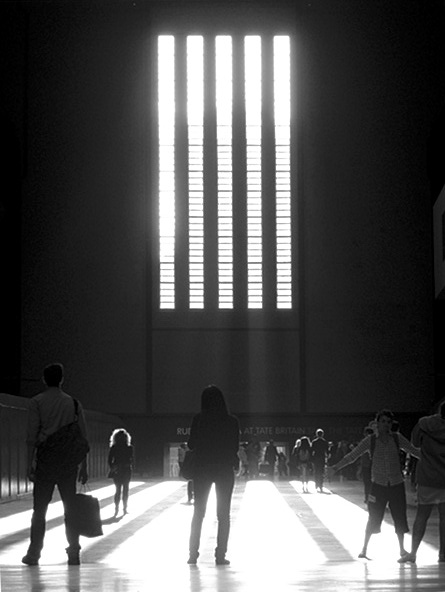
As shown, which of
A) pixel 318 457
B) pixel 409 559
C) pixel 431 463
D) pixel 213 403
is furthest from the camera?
pixel 318 457

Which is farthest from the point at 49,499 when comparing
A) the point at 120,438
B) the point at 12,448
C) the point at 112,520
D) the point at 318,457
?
the point at 318,457

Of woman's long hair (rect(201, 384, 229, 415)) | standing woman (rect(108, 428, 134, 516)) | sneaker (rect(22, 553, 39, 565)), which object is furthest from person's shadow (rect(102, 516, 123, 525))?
sneaker (rect(22, 553, 39, 565))

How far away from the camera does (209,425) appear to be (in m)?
10.9

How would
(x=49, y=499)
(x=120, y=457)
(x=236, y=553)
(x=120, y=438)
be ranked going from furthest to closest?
(x=120, y=438)
(x=120, y=457)
(x=236, y=553)
(x=49, y=499)

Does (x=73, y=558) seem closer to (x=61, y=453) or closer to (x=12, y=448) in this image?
(x=61, y=453)

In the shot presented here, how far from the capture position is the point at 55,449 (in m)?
10.0

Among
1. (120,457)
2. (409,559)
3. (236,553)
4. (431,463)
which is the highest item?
(431,463)

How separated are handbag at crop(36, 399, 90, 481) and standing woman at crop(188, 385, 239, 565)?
3.62ft

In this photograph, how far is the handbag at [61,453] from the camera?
9.98 metres

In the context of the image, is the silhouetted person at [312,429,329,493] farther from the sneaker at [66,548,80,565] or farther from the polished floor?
the sneaker at [66,548,80,565]

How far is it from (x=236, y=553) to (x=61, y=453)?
4019 mm

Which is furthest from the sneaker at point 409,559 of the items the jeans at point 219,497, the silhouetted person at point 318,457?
the silhouetted person at point 318,457

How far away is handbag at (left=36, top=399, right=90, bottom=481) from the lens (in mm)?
9977

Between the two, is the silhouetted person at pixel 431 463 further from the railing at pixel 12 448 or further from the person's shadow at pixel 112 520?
the railing at pixel 12 448
